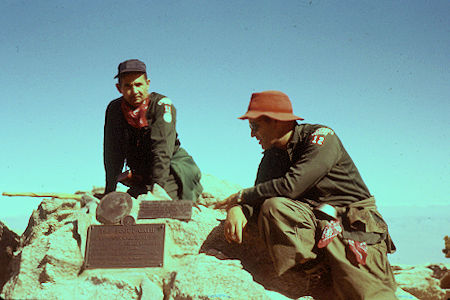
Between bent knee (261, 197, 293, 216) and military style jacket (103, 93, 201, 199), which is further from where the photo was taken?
military style jacket (103, 93, 201, 199)

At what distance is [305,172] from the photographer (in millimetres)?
4180

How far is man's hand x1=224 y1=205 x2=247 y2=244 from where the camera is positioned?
425cm

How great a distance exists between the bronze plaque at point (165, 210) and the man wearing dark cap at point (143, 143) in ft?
1.81

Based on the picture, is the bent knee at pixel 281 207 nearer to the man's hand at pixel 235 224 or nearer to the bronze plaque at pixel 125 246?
the man's hand at pixel 235 224

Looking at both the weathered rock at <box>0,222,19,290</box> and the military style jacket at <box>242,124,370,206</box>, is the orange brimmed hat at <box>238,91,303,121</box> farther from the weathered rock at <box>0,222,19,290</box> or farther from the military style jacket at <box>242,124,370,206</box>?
the weathered rock at <box>0,222,19,290</box>

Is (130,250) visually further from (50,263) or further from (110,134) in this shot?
(110,134)

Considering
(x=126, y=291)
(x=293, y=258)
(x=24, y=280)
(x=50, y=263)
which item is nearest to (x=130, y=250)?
(x=126, y=291)

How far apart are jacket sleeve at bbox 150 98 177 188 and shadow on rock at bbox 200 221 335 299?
113 cm

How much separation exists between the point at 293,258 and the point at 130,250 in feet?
5.71

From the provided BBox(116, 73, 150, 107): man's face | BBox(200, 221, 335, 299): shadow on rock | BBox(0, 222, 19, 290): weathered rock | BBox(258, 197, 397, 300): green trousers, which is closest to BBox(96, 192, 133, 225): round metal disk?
BBox(200, 221, 335, 299): shadow on rock

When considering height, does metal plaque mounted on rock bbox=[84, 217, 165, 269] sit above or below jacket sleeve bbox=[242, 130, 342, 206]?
below

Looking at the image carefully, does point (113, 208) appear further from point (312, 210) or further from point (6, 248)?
point (6, 248)

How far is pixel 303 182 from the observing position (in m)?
4.19

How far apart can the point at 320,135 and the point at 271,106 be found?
61 cm
